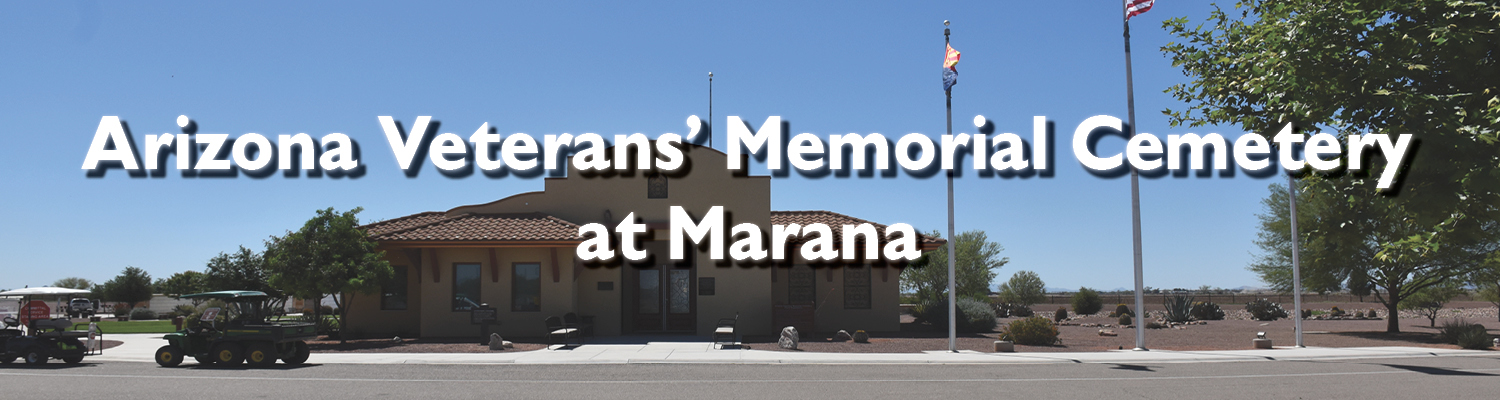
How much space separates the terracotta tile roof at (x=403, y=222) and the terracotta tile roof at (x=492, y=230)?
55 cm

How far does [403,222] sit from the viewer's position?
995 inches

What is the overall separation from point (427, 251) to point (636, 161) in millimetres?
5709

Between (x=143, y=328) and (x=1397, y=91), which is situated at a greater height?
(x=1397, y=91)

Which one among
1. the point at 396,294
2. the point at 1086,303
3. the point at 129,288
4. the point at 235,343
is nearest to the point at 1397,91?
the point at 235,343

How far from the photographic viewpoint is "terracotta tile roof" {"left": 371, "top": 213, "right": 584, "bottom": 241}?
2169 centimetres

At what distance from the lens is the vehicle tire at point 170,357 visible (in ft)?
53.5

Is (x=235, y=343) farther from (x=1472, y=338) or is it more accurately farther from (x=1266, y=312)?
(x=1266, y=312)

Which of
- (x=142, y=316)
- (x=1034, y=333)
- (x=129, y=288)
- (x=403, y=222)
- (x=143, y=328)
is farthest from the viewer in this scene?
(x=129, y=288)

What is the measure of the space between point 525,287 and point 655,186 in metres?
4.26

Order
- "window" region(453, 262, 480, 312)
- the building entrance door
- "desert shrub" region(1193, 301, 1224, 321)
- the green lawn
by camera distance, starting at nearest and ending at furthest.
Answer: "window" region(453, 262, 480, 312) < the building entrance door < the green lawn < "desert shrub" region(1193, 301, 1224, 321)

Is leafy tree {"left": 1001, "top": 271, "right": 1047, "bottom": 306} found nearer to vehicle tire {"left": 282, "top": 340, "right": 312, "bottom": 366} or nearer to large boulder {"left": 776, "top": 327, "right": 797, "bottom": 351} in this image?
large boulder {"left": 776, "top": 327, "right": 797, "bottom": 351}

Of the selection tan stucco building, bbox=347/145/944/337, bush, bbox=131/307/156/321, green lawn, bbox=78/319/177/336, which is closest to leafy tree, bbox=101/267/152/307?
bush, bbox=131/307/156/321

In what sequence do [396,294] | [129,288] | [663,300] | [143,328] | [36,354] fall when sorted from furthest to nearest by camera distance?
[129,288] < [143,328] < [396,294] < [663,300] < [36,354]

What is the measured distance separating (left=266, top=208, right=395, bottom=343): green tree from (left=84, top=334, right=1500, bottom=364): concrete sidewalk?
2265 mm
